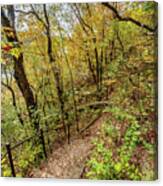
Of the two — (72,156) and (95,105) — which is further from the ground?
(95,105)

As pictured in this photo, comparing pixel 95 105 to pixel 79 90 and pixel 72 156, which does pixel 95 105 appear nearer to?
pixel 79 90

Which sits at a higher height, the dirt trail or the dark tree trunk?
the dark tree trunk

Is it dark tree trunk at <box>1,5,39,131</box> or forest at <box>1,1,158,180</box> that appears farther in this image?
dark tree trunk at <box>1,5,39,131</box>

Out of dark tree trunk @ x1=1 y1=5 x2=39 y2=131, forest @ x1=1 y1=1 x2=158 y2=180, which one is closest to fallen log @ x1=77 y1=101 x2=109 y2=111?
forest @ x1=1 y1=1 x2=158 y2=180

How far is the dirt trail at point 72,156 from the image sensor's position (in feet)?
10.6

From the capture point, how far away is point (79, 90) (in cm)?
323

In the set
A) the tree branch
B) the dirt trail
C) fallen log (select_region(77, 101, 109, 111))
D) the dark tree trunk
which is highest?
the tree branch

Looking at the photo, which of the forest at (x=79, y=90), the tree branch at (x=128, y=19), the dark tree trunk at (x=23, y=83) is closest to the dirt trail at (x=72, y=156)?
the forest at (x=79, y=90)

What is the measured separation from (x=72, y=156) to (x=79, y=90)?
0.39 meters

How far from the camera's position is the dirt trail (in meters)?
3.22

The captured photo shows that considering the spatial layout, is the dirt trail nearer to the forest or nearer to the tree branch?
the forest

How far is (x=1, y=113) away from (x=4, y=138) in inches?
6.1

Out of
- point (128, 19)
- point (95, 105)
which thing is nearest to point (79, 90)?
point (95, 105)

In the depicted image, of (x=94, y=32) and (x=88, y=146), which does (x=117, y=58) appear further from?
(x=88, y=146)
